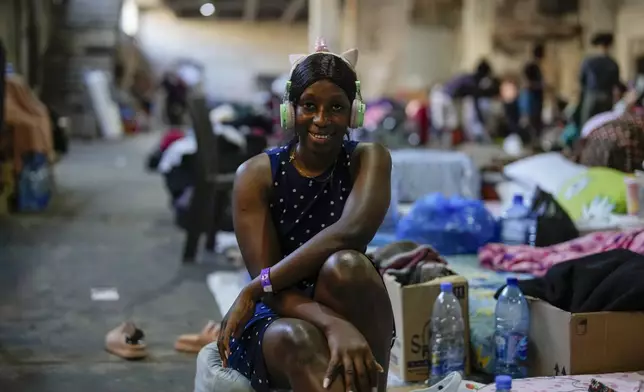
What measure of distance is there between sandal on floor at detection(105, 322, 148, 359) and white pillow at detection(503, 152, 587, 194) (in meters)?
2.63

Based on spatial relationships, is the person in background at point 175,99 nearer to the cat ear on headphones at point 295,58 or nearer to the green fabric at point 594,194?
the green fabric at point 594,194

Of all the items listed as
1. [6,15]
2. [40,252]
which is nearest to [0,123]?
[40,252]

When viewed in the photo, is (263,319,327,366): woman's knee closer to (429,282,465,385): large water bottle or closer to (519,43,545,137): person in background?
(429,282,465,385): large water bottle

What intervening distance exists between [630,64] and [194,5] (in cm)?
1373

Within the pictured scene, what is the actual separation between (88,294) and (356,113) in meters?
3.08

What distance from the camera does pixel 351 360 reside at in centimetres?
235

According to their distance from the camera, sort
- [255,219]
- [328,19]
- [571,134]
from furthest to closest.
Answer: [328,19] → [571,134] → [255,219]

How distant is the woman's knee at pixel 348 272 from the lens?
2.47 m

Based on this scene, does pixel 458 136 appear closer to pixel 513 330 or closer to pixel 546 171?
pixel 546 171

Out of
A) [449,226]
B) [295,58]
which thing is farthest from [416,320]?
[295,58]

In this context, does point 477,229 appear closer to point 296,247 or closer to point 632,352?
point 632,352

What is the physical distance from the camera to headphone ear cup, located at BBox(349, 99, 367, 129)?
273 cm

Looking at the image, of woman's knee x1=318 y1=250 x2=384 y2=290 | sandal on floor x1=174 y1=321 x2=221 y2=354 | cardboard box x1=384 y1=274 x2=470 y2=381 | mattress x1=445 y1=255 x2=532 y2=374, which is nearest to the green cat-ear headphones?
woman's knee x1=318 y1=250 x2=384 y2=290

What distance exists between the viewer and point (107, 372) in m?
3.94
